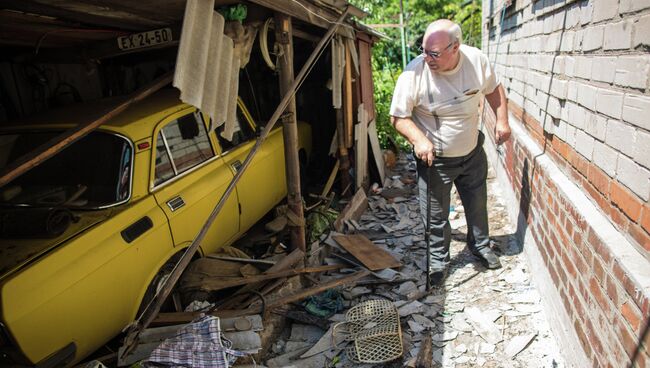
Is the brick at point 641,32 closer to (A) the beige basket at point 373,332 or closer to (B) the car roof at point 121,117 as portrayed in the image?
(A) the beige basket at point 373,332

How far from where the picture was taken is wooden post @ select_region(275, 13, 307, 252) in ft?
12.2

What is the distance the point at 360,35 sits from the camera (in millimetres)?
6926

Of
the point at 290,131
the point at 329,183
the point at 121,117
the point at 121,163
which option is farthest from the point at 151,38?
the point at 329,183

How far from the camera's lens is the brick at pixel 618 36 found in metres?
2.00

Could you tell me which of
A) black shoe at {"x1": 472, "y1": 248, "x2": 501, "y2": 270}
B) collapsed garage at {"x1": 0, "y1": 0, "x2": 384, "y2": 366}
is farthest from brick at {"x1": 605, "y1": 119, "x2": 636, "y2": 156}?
collapsed garage at {"x1": 0, "y1": 0, "x2": 384, "y2": 366}

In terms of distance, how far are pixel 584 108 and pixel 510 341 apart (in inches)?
69.5

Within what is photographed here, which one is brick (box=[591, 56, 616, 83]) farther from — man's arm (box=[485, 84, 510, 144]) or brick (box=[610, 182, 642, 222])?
man's arm (box=[485, 84, 510, 144])

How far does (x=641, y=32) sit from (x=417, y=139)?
171cm


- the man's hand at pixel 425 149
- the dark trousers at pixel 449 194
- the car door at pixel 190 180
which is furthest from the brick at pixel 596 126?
the car door at pixel 190 180

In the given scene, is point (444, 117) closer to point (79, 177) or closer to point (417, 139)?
point (417, 139)

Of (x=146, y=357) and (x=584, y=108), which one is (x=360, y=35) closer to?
Result: (x=584, y=108)

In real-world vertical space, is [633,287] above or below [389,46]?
below

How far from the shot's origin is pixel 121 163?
315 centimetres

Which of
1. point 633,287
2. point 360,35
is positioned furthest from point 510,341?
point 360,35
